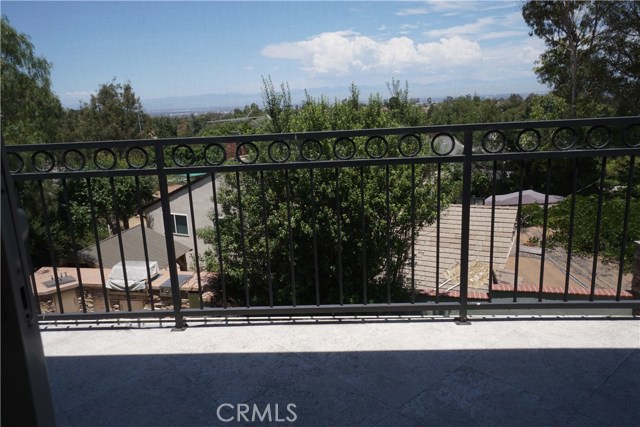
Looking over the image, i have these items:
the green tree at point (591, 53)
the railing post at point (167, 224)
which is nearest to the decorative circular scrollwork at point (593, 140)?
the railing post at point (167, 224)

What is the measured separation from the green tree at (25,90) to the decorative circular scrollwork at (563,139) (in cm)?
1981

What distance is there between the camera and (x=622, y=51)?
70.6 ft

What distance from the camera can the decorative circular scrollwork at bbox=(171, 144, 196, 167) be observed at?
2570 mm

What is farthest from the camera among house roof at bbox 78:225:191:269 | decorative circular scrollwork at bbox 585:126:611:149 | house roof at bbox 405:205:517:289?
house roof at bbox 78:225:191:269

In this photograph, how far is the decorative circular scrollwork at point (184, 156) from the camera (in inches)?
101

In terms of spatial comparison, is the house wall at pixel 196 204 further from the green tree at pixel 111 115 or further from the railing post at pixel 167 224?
the green tree at pixel 111 115

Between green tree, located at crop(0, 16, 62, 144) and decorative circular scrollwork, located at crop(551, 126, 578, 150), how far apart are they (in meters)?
19.8

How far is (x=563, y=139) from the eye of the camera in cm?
255

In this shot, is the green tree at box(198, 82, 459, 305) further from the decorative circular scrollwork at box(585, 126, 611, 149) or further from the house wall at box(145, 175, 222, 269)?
the decorative circular scrollwork at box(585, 126, 611, 149)

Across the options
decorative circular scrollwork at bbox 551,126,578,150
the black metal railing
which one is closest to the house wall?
the black metal railing

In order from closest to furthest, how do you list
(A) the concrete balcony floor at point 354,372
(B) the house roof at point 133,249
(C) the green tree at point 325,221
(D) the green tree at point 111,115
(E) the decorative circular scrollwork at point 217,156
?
(A) the concrete balcony floor at point 354,372, (E) the decorative circular scrollwork at point 217,156, (C) the green tree at point 325,221, (B) the house roof at point 133,249, (D) the green tree at point 111,115

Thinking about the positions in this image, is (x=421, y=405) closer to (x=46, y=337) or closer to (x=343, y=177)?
(x=46, y=337)

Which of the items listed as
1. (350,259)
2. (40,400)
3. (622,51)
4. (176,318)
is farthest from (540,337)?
(622,51)

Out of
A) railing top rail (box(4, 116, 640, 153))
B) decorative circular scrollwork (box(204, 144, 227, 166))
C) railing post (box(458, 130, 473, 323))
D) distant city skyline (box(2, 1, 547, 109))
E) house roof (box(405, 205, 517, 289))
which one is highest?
distant city skyline (box(2, 1, 547, 109))
